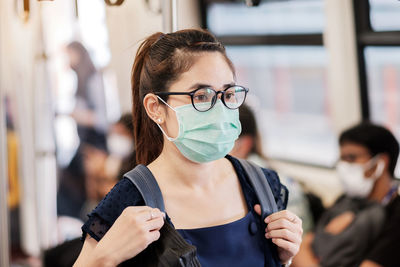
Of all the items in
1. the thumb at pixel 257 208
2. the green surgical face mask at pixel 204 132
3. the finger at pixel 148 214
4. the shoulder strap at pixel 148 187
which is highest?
the green surgical face mask at pixel 204 132

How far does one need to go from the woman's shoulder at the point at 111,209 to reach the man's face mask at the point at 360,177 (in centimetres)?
231

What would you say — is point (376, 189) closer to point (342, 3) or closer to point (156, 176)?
point (342, 3)

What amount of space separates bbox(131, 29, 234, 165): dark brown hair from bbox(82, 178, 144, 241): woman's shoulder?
0.59 ft

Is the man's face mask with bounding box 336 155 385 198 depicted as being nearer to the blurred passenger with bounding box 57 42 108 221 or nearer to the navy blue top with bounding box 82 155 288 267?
the blurred passenger with bounding box 57 42 108 221

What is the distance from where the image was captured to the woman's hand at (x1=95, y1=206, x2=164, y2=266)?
3.84 ft

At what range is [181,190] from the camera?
1323 millimetres

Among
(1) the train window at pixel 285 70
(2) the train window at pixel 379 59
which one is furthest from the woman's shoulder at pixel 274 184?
(1) the train window at pixel 285 70

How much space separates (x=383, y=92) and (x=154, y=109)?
3.49 m

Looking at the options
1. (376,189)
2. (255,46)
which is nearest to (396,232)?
Answer: (376,189)

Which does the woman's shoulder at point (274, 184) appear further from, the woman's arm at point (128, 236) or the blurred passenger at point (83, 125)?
the blurred passenger at point (83, 125)

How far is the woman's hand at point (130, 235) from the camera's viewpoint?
1.17 meters

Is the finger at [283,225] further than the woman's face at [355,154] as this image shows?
No

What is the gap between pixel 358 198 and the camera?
3381mm

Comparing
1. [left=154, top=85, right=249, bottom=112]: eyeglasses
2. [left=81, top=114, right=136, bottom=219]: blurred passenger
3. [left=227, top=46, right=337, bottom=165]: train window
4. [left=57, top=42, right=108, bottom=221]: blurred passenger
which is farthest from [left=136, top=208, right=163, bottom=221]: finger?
[left=227, top=46, right=337, bottom=165]: train window
